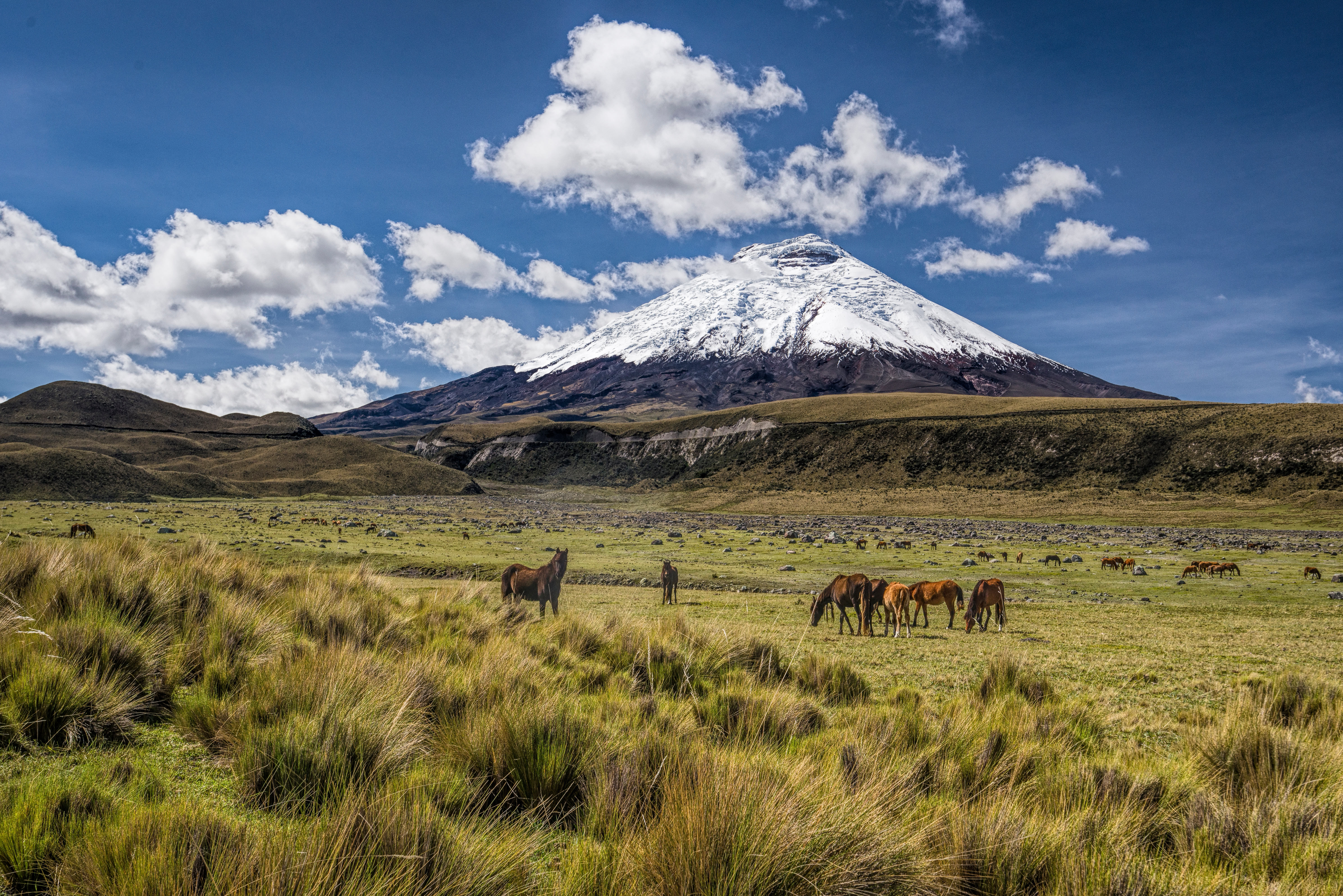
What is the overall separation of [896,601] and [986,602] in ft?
A: 6.70

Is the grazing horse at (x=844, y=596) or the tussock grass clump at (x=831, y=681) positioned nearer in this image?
the tussock grass clump at (x=831, y=681)

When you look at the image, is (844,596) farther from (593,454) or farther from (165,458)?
(165,458)

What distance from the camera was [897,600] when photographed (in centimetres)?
1361

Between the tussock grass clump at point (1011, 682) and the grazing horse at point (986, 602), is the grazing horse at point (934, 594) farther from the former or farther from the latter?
the tussock grass clump at point (1011, 682)

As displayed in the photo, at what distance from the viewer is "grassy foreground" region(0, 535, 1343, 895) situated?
2.44 metres

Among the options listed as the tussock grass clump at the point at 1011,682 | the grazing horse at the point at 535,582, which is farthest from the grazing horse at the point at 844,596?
the tussock grass clump at the point at 1011,682

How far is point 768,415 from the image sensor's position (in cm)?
12156

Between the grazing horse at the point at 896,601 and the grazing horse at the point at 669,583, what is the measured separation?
206 inches

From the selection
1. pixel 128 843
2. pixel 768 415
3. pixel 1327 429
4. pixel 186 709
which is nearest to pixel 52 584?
pixel 186 709

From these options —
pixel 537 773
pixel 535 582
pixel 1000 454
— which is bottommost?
pixel 535 582

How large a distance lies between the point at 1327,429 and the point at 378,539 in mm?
93632

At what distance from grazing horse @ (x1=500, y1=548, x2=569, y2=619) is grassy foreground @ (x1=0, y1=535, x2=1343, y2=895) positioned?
607 cm

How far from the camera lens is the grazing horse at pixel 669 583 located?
1666 cm

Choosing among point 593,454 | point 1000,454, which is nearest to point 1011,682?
point 1000,454
